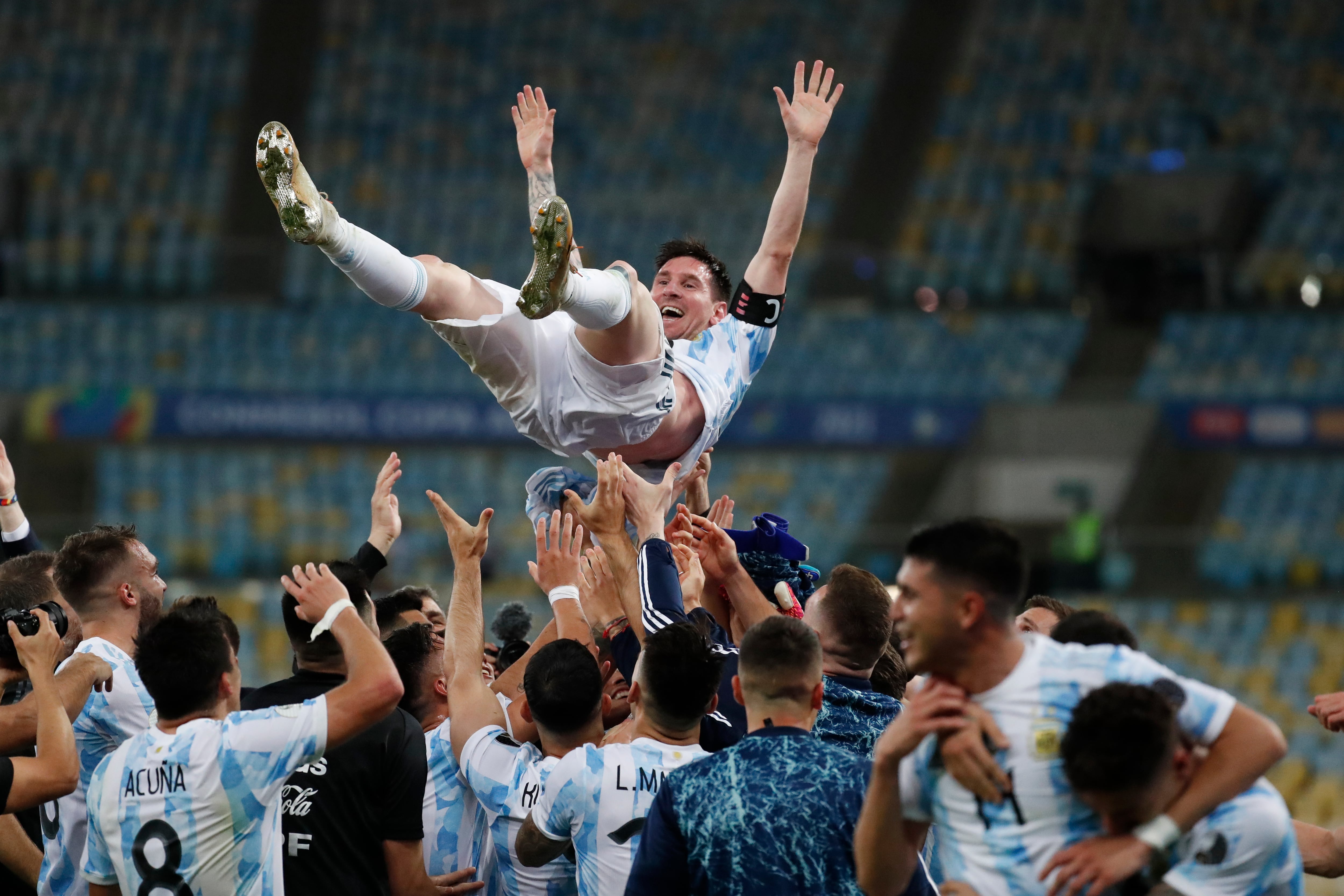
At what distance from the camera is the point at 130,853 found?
359 centimetres

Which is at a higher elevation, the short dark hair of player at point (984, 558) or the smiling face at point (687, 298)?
the short dark hair of player at point (984, 558)

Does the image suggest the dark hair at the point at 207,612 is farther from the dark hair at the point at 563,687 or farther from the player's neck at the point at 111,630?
the dark hair at the point at 563,687

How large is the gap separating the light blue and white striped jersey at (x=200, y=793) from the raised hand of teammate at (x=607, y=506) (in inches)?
44.4

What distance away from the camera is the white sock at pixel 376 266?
436 cm

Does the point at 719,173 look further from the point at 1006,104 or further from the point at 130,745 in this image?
the point at 130,745

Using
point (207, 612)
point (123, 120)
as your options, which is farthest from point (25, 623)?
point (123, 120)

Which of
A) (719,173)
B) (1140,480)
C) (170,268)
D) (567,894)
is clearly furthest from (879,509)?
Result: (567,894)

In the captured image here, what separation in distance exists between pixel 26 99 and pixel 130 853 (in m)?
17.3

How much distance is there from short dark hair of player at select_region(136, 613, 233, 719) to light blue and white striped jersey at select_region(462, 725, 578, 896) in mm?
844

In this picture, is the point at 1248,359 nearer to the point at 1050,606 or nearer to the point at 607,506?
the point at 1050,606

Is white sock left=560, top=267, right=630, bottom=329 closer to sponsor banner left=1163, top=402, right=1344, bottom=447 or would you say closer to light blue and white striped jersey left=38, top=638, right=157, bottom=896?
light blue and white striped jersey left=38, top=638, right=157, bottom=896

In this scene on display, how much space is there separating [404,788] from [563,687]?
1.94 ft

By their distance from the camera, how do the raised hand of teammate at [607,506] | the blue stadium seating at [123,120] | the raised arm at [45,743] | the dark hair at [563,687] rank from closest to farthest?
the raised arm at [45,743]
the dark hair at [563,687]
the raised hand of teammate at [607,506]
the blue stadium seating at [123,120]

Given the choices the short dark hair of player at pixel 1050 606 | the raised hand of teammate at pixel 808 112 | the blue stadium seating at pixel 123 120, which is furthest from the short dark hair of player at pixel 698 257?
the blue stadium seating at pixel 123 120
